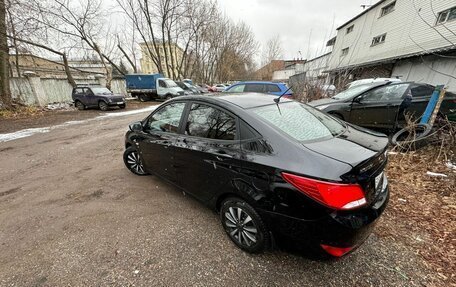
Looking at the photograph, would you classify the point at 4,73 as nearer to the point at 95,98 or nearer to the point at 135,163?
the point at 95,98

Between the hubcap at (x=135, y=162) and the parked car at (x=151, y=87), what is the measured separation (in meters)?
15.0

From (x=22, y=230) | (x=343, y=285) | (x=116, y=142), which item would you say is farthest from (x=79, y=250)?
(x=116, y=142)

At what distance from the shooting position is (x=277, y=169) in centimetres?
175

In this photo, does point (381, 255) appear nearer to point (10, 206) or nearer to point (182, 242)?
point (182, 242)

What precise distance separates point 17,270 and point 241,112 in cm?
272

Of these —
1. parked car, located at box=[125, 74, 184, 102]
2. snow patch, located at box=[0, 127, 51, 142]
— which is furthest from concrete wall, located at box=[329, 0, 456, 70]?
snow patch, located at box=[0, 127, 51, 142]

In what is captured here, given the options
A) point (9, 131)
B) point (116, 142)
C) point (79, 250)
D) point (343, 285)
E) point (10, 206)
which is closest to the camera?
point (343, 285)

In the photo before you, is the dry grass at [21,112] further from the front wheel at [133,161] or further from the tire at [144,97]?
the front wheel at [133,161]

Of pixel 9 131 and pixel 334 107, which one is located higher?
pixel 334 107

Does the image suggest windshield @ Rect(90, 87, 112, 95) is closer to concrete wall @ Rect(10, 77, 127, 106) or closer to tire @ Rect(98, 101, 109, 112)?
tire @ Rect(98, 101, 109, 112)

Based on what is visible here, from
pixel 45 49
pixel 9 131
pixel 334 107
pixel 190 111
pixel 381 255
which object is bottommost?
pixel 9 131

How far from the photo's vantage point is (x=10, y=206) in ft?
10.4

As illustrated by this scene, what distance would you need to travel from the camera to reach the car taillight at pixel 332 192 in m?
1.56

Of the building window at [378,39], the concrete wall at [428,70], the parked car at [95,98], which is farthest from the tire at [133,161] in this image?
the building window at [378,39]
